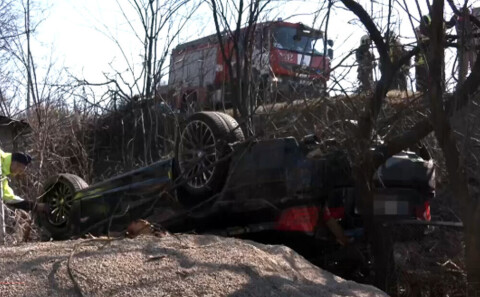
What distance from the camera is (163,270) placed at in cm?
437

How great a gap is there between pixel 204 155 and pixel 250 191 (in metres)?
0.69

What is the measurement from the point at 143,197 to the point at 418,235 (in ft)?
8.12

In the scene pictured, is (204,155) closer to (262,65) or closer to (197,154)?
(197,154)

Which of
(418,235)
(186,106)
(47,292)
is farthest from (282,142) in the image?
(186,106)

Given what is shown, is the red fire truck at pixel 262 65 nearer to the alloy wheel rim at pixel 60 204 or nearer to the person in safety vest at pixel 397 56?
the person in safety vest at pixel 397 56

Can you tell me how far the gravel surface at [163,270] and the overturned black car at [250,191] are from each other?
77cm

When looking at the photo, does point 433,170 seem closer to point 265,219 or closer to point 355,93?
point 355,93

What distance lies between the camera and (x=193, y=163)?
6500 mm

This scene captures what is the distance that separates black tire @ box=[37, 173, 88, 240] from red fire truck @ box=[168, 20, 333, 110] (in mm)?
2441

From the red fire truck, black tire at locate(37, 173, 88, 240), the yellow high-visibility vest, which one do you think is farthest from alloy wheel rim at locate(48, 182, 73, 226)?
the red fire truck

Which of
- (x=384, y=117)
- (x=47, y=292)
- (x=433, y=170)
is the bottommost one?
(x=47, y=292)

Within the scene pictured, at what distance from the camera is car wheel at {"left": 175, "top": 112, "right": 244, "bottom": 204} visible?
6.32 m

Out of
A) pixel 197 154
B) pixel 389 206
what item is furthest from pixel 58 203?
pixel 389 206

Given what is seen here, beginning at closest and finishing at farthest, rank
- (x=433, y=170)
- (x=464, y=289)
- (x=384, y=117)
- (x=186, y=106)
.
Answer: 1. (x=464, y=289)
2. (x=384, y=117)
3. (x=433, y=170)
4. (x=186, y=106)
